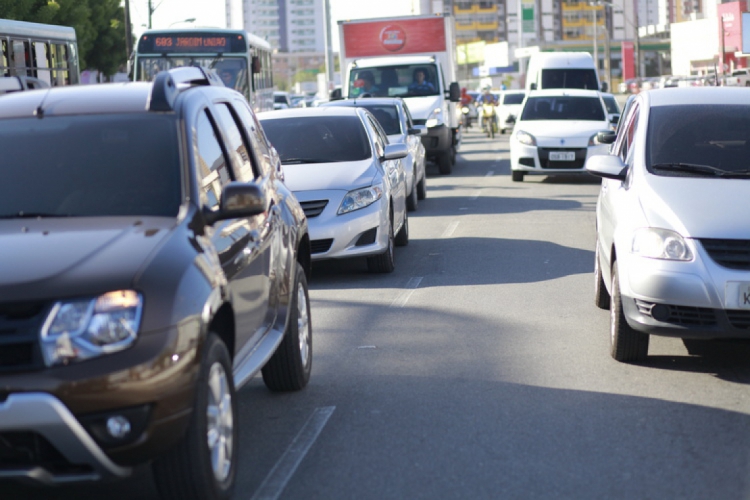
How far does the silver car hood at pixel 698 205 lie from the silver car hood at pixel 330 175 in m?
4.43

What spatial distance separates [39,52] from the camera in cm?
2042

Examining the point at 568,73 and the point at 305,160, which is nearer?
the point at 305,160

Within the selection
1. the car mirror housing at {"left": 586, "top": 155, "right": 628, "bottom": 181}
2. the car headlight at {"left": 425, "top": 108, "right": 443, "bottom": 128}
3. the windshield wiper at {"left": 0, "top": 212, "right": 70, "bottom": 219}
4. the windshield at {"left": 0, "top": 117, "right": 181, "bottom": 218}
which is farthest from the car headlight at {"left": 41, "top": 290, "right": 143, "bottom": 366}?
the car headlight at {"left": 425, "top": 108, "right": 443, "bottom": 128}

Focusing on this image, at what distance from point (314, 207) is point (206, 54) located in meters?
16.2

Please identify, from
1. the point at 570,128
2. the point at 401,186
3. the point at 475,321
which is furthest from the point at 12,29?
the point at 475,321

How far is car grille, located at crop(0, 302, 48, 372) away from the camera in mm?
4027

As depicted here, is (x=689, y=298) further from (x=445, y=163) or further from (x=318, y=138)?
(x=445, y=163)

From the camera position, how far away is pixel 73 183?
5133 millimetres

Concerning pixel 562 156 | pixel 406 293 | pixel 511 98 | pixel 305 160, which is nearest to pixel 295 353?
pixel 406 293

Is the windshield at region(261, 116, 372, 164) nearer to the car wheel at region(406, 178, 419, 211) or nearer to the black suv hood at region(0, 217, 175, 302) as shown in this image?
the car wheel at region(406, 178, 419, 211)

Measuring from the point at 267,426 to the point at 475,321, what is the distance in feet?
10.6

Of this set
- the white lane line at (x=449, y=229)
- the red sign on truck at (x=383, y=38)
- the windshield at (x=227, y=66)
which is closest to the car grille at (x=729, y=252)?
the white lane line at (x=449, y=229)

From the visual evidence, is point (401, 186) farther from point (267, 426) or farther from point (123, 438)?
point (123, 438)

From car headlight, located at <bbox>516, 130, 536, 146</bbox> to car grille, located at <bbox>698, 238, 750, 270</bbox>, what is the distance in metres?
15.1
